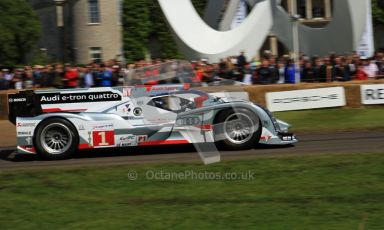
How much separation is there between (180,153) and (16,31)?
140ft

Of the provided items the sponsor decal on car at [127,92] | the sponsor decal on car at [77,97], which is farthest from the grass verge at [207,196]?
the sponsor decal on car at [127,92]

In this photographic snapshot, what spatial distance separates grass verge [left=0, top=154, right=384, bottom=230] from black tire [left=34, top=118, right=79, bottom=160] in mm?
1467

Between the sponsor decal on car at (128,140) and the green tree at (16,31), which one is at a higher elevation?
the green tree at (16,31)

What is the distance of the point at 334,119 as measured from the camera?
15.7m

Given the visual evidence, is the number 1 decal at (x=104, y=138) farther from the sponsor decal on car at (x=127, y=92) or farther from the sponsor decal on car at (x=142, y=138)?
the sponsor decal on car at (x=127, y=92)

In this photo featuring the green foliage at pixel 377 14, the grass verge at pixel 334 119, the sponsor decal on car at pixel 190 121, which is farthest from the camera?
the green foliage at pixel 377 14

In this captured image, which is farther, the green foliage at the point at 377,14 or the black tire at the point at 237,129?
the green foliage at the point at 377,14

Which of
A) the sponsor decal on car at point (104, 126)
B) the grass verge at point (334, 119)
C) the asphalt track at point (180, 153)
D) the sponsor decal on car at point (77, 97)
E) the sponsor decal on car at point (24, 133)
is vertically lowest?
the asphalt track at point (180, 153)

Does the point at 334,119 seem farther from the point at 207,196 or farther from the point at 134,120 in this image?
the point at 207,196

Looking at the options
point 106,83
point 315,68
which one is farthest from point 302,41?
point 106,83

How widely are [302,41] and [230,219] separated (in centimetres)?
2446

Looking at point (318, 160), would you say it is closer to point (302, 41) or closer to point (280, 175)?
point (280, 175)

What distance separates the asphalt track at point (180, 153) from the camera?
35.0ft

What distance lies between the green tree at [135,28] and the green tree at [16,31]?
8.23m
